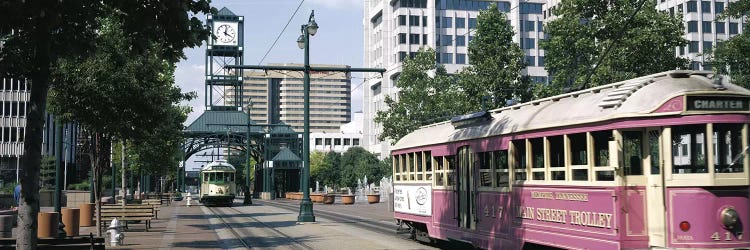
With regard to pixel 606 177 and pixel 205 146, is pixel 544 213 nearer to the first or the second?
pixel 606 177

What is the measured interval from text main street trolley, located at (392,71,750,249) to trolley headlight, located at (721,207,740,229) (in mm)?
13

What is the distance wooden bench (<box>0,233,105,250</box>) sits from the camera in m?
13.2

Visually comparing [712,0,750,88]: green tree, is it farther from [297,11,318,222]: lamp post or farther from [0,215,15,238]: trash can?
[0,215,15,238]: trash can

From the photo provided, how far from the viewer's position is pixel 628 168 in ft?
33.6

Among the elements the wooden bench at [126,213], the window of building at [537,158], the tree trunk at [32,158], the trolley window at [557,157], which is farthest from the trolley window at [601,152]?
Result: the wooden bench at [126,213]

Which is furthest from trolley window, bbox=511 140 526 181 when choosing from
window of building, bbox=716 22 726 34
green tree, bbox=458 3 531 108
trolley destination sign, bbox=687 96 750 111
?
window of building, bbox=716 22 726 34

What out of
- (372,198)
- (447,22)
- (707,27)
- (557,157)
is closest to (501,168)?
(557,157)

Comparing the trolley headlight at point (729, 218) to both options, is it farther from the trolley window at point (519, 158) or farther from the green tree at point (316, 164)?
the green tree at point (316, 164)

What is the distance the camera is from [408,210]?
19438mm

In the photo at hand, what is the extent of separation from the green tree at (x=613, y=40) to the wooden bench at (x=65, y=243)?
17897 millimetres

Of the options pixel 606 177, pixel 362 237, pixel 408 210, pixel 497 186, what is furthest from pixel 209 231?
pixel 606 177

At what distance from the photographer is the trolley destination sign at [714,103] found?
9.90 m

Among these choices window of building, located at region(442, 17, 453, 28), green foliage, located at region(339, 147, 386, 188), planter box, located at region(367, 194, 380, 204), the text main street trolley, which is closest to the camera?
the text main street trolley

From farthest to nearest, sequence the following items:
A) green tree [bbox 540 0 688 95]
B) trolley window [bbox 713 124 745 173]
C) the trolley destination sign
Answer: green tree [bbox 540 0 688 95] < the trolley destination sign < trolley window [bbox 713 124 745 173]
